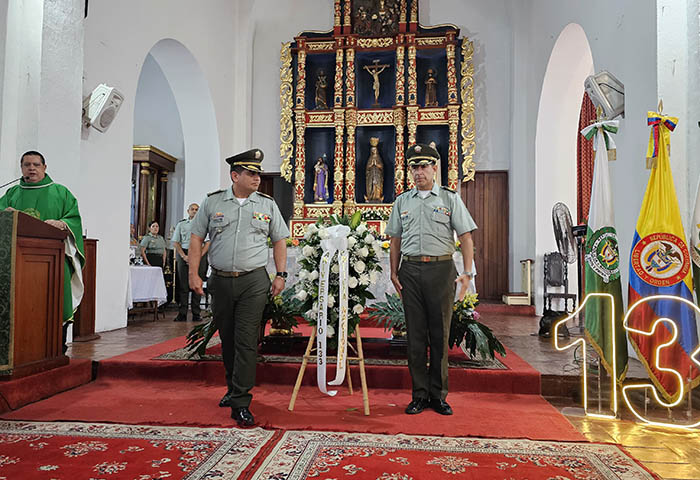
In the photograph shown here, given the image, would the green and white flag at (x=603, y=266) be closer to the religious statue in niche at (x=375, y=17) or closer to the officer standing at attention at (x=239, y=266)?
the officer standing at attention at (x=239, y=266)

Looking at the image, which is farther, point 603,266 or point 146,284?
point 146,284

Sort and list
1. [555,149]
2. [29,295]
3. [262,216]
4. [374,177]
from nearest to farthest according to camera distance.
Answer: [262,216], [29,295], [555,149], [374,177]

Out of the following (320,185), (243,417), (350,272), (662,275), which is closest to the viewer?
(243,417)

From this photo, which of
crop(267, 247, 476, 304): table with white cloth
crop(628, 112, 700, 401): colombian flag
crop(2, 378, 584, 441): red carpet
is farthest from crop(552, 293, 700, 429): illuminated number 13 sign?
crop(267, 247, 476, 304): table with white cloth

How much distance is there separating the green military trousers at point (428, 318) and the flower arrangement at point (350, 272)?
0.32 meters

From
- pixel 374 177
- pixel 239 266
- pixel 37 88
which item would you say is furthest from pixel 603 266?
pixel 374 177

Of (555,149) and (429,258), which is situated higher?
(555,149)

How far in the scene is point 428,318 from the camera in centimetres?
327

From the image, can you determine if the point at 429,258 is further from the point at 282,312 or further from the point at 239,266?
the point at 282,312

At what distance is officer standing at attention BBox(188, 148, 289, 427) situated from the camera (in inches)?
118

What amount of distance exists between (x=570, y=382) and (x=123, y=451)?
286cm

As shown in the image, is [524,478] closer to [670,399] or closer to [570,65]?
[670,399]

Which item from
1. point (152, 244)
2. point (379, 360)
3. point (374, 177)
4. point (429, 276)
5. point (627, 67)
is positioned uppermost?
point (627, 67)

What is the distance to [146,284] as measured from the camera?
6980 mm
